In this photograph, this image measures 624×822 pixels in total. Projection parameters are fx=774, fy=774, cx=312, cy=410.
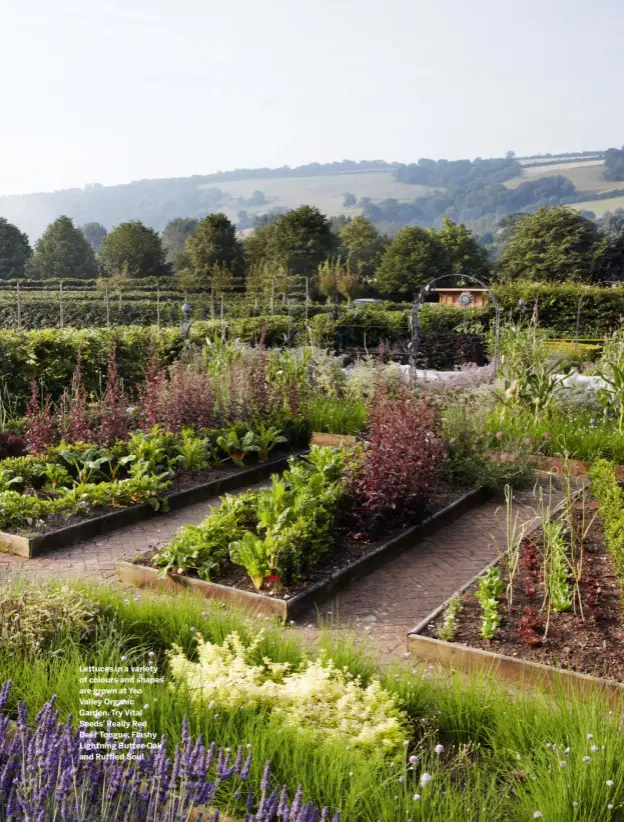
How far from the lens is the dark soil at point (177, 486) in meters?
5.65

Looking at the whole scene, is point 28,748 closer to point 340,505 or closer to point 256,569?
point 256,569

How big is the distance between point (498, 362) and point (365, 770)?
9.20 metres

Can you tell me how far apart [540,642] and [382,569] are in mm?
1593

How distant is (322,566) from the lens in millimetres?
5090

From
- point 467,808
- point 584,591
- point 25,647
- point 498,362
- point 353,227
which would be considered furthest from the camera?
point 353,227

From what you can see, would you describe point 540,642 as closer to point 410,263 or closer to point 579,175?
point 410,263

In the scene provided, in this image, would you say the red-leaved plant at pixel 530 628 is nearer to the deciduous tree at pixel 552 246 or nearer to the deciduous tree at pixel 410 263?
the deciduous tree at pixel 410 263

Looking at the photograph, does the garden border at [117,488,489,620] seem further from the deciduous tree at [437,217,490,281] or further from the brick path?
the deciduous tree at [437,217,490,281]

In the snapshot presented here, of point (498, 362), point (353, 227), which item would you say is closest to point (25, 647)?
point (498, 362)

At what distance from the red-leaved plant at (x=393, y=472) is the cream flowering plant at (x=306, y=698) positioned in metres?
2.47

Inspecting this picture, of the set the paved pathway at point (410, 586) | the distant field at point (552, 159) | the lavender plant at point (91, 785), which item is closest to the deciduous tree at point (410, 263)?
the paved pathway at point (410, 586)

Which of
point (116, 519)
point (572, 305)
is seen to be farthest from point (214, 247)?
point (116, 519)

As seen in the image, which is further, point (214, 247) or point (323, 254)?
point (323, 254)

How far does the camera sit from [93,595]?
404cm
